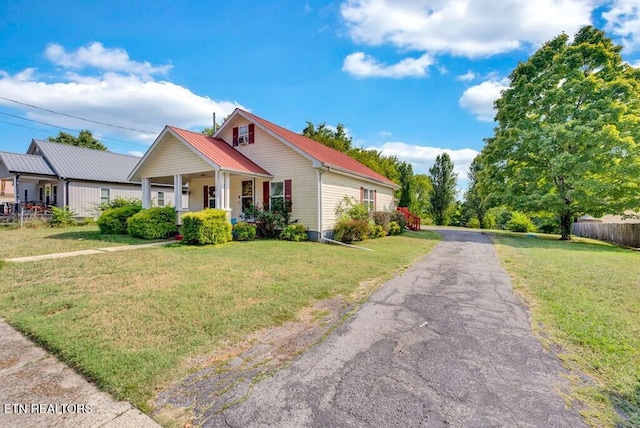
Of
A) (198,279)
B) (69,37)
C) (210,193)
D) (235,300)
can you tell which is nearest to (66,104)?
(69,37)

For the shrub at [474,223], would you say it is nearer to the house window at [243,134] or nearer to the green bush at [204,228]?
the house window at [243,134]

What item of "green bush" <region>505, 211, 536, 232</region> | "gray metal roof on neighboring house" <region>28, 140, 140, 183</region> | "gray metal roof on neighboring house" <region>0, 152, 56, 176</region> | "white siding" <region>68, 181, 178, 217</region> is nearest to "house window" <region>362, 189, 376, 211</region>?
"green bush" <region>505, 211, 536, 232</region>

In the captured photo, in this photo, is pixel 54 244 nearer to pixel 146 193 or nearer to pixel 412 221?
pixel 146 193

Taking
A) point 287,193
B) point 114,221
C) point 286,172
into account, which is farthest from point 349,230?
point 114,221

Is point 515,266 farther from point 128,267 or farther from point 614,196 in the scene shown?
point 614,196

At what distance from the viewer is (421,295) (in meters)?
5.66

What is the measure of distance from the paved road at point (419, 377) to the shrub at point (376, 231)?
1023 centimetres

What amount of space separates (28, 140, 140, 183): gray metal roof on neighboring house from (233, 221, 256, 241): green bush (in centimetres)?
1275

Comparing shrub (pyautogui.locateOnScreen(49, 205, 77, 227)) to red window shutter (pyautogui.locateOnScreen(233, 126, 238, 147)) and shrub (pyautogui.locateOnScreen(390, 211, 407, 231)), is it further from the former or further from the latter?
shrub (pyautogui.locateOnScreen(390, 211, 407, 231))

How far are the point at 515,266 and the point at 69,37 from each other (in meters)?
22.9

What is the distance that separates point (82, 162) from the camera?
72.8 ft

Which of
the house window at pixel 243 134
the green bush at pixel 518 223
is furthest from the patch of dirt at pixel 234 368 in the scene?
the green bush at pixel 518 223

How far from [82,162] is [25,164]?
318cm

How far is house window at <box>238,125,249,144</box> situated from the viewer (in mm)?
15195
